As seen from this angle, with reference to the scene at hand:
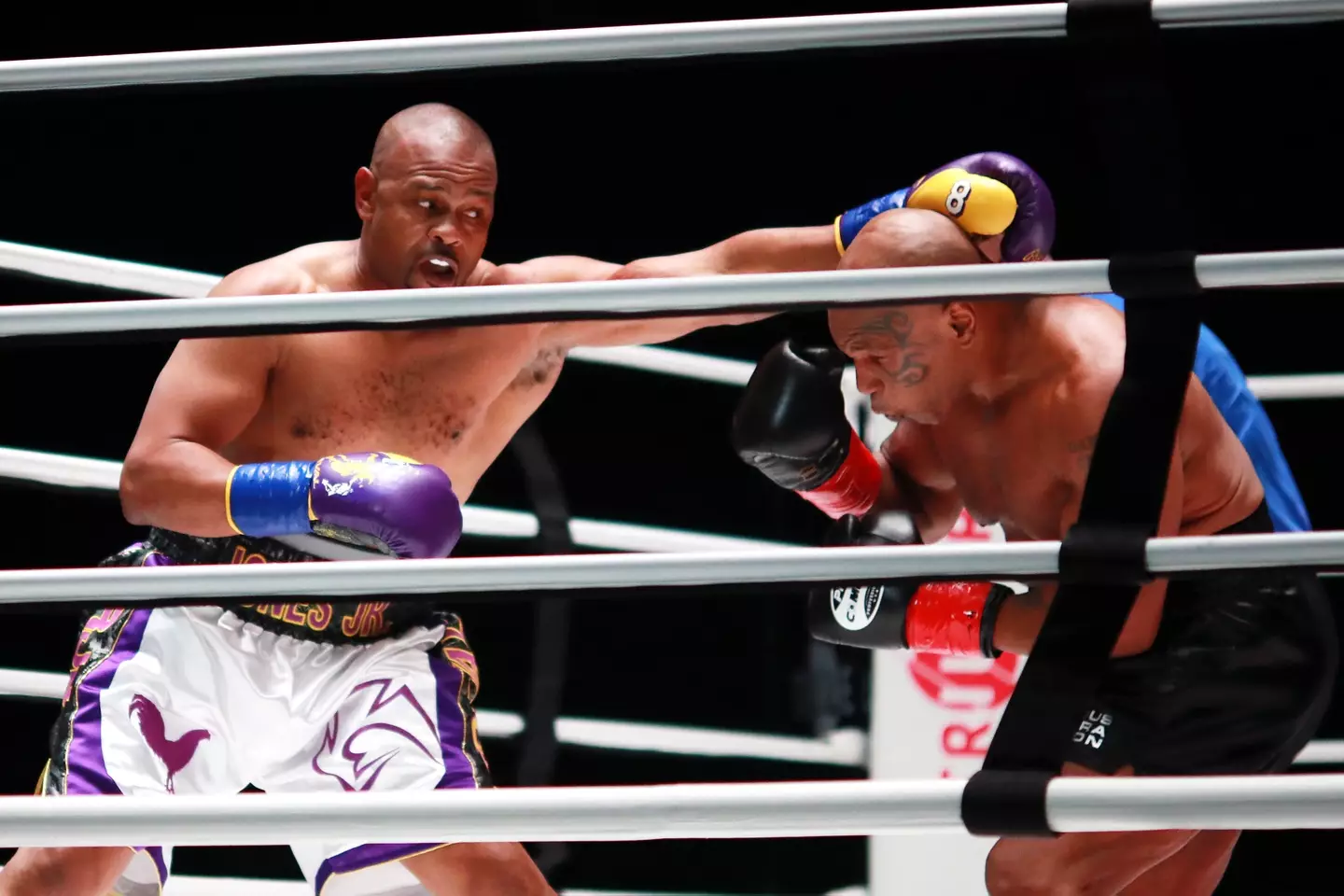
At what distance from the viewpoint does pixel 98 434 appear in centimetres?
280

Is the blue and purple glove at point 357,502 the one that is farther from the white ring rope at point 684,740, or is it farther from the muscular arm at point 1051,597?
the white ring rope at point 684,740

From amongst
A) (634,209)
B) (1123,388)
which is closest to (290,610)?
(1123,388)

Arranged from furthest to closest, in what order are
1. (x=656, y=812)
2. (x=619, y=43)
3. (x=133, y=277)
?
(x=133, y=277) < (x=619, y=43) < (x=656, y=812)

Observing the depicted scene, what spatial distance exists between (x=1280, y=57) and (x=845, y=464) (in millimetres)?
1394

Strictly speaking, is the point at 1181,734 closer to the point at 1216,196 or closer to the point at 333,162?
the point at 1216,196

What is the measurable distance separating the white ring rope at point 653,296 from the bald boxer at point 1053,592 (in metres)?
0.48

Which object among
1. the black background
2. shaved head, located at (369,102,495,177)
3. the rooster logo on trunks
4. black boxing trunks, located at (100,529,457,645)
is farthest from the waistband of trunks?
the black background

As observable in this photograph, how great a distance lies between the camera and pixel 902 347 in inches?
55.6

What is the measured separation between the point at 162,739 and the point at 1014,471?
806mm

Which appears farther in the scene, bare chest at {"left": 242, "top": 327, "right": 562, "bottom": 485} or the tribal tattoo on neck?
bare chest at {"left": 242, "top": 327, "right": 562, "bottom": 485}

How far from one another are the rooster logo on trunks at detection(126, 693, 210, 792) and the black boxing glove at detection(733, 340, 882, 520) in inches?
22.7

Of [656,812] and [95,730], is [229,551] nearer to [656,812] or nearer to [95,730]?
[95,730]

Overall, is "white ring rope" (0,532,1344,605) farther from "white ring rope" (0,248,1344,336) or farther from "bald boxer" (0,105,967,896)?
"bald boxer" (0,105,967,896)

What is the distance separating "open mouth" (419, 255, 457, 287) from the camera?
156 cm
